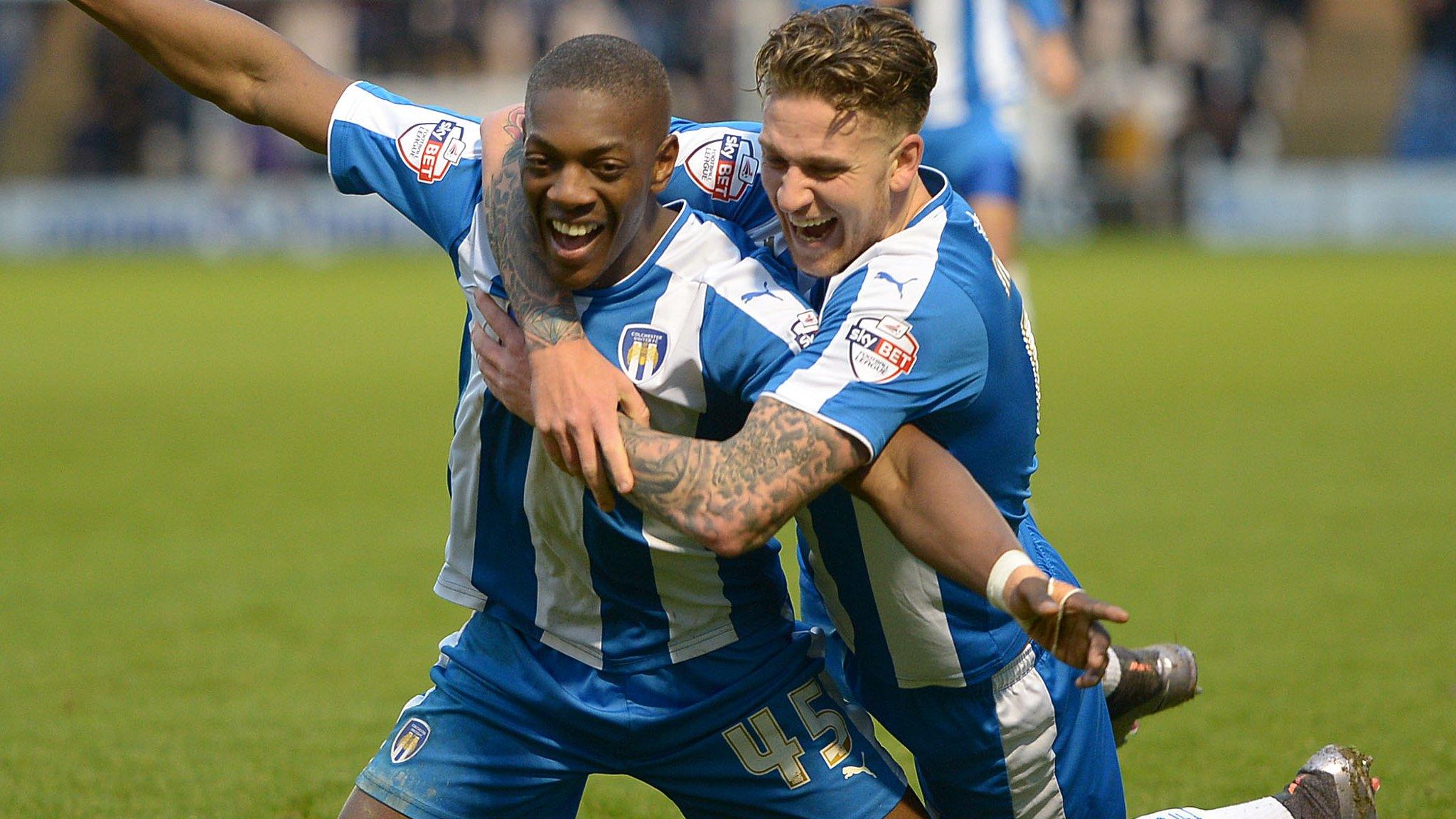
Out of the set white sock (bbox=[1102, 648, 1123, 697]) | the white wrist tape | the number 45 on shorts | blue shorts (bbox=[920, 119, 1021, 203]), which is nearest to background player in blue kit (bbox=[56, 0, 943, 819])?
the number 45 on shorts

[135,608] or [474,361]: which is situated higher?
[474,361]

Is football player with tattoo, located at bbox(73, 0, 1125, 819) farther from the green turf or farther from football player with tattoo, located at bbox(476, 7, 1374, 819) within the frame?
the green turf

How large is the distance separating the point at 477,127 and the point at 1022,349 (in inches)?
54.0

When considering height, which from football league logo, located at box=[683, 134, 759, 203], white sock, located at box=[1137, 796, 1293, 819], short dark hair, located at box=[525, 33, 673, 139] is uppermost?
short dark hair, located at box=[525, 33, 673, 139]

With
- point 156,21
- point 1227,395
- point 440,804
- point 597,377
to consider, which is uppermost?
point 156,21

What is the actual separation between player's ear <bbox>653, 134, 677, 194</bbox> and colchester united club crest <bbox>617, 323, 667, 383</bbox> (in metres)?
0.30

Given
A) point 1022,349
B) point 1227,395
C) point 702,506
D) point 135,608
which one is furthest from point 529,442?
point 1227,395

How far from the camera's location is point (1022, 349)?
360 centimetres

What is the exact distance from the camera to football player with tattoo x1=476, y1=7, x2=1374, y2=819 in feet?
10.6

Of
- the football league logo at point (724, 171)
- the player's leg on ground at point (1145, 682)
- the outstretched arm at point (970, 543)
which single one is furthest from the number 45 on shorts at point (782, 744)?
the football league logo at point (724, 171)

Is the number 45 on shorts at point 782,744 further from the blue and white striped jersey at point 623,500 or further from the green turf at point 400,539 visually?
the green turf at point 400,539

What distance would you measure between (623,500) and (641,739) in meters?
0.52

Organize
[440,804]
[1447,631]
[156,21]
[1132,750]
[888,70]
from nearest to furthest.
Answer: [888,70], [440,804], [156,21], [1132,750], [1447,631]

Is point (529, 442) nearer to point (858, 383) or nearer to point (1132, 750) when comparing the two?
point (858, 383)
